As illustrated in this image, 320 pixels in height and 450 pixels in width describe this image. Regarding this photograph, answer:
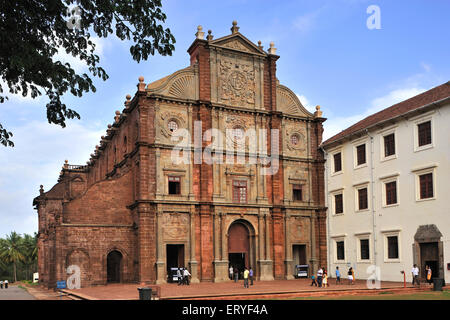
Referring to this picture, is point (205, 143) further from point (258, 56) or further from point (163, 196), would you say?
point (258, 56)

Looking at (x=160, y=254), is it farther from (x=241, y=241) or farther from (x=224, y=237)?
→ (x=241, y=241)

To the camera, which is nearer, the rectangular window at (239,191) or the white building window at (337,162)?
the rectangular window at (239,191)

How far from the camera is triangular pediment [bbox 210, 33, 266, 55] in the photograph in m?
38.8

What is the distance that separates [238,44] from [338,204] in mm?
14947

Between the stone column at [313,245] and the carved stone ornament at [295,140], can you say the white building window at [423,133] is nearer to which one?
the carved stone ornament at [295,140]

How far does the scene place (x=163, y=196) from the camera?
115ft

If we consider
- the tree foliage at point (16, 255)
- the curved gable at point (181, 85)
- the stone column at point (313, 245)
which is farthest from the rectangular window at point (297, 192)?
the tree foliage at point (16, 255)

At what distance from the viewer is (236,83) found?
39.2 metres

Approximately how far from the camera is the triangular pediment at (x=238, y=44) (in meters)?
38.8

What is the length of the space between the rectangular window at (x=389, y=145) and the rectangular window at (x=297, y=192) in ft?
27.2

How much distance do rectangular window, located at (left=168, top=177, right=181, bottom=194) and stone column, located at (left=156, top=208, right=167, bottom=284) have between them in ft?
7.29

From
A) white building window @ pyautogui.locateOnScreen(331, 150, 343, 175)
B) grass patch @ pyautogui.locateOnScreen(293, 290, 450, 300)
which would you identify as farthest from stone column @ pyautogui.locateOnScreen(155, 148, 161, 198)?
grass patch @ pyautogui.locateOnScreen(293, 290, 450, 300)

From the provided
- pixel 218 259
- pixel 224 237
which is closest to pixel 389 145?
pixel 224 237

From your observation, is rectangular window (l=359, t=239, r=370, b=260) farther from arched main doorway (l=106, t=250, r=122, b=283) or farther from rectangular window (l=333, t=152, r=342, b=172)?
arched main doorway (l=106, t=250, r=122, b=283)
